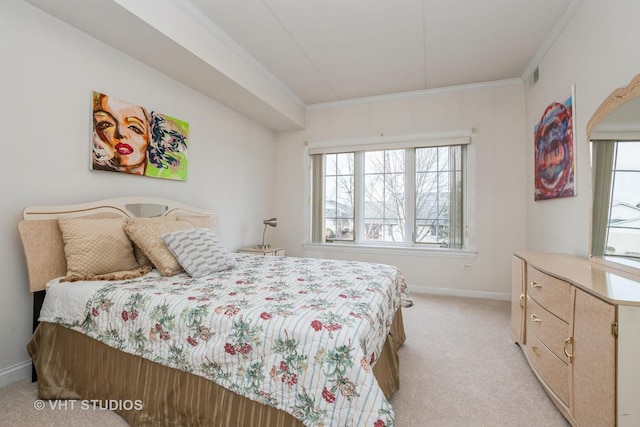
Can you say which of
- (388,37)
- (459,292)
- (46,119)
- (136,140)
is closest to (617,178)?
(388,37)

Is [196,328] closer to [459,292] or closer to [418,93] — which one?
[459,292]

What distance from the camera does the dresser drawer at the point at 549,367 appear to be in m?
1.54

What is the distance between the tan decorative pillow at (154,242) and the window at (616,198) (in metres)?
2.78

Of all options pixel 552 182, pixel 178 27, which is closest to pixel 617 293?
pixel 552 182

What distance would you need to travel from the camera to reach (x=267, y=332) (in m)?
1.22

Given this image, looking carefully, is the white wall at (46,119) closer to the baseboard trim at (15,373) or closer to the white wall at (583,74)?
the baseboard trim at (15,373)

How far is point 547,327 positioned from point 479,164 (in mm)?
2429

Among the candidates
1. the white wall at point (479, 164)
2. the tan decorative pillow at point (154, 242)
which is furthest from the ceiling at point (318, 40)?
the tan decorative pillow at point (154, 242)

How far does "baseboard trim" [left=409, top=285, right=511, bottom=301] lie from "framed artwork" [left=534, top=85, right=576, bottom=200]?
4.18 ft

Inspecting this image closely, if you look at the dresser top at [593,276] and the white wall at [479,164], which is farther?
the white wall at [479,164]

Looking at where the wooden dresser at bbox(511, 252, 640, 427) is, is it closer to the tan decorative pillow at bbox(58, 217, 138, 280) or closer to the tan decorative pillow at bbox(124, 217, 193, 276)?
the tan decorative pillow at bbox(124, 217, 193, 276)

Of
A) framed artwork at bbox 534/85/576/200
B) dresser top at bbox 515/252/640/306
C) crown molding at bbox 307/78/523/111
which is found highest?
crown molding at bbox 307/78/523/111

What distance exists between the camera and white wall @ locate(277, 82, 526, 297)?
3578 millimetres

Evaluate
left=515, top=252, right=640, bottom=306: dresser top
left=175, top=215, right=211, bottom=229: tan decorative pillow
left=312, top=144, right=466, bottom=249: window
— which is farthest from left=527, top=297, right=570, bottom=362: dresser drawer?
left=175, top=215, right=211, bottom=229: tan decorative pillow
